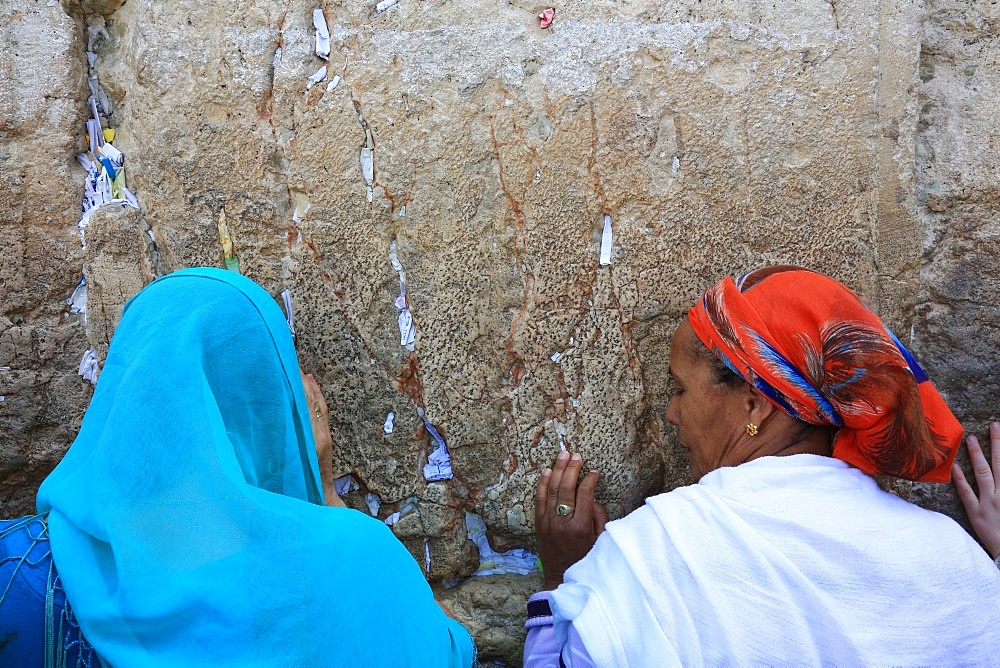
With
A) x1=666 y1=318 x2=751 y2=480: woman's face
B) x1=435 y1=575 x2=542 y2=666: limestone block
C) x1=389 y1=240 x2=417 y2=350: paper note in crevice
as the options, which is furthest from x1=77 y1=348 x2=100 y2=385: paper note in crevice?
x1=666 y1=318 x2=751 y2=480: woman's face

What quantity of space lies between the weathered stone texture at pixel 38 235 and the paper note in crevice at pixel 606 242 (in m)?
1.19

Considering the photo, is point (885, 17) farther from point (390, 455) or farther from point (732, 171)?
point (390, 455)

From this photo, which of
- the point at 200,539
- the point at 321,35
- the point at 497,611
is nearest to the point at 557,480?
the point at 497,611

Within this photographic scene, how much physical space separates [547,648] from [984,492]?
1.12m

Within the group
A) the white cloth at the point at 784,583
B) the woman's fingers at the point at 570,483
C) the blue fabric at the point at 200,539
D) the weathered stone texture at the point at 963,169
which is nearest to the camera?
the blue fabric at the point at 200,539

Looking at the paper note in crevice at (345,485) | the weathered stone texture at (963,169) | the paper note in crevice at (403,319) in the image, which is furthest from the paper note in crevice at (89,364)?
the weathered stone texture at (963,169)

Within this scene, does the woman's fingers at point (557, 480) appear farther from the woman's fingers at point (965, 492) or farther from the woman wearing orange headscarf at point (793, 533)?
the woman's fingers at point (965, 492)

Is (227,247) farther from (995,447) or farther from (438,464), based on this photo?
(995,447)

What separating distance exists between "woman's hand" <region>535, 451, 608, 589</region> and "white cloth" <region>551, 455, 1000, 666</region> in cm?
22

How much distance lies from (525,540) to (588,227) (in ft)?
2.43

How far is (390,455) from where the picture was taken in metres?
1.75

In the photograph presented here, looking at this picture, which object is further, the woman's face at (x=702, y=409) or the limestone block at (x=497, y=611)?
the limestone block at (x=497, y=611)

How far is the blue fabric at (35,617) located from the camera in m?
1.16

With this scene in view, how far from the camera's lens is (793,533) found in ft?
4.51
